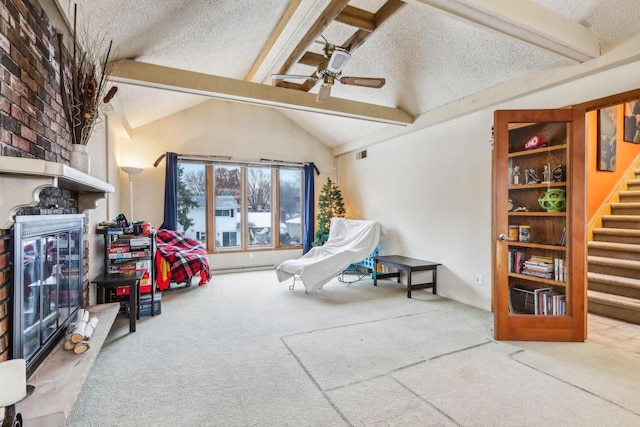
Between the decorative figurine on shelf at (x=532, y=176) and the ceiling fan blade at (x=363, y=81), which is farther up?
the ceiling fan blade at (x=363, y=81)

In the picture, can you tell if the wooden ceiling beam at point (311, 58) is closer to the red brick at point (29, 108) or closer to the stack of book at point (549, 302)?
the red brick at point (29, 108)

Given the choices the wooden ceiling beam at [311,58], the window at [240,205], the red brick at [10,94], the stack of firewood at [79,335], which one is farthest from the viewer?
the window at [240,205]

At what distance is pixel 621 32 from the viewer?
2416 mm

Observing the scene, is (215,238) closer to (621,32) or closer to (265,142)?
(265,142)

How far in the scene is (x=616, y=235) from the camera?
3986 millimetres

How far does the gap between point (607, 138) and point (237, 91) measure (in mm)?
4864

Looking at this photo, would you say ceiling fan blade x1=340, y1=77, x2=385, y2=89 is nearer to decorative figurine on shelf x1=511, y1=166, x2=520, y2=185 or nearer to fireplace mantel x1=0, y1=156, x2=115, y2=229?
decorative figurine on shelf x1=511, y1=166, x2=520, y2=185

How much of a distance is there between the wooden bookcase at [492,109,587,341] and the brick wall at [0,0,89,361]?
3262 millimetres

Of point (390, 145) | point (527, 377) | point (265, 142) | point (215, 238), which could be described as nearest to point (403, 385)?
point (527, 377)

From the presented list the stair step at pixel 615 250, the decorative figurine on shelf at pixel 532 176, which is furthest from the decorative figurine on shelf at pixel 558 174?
the stair step at pixel 615 250

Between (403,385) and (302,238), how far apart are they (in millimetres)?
4701

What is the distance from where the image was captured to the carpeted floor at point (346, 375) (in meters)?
1.76

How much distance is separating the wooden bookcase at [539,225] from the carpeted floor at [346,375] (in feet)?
0.85

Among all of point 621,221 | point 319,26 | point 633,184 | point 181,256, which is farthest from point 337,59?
point 633,184
